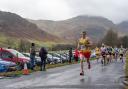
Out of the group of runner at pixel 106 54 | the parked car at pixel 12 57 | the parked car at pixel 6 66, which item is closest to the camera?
the parked car at pixel 6 66

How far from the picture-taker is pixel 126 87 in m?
16.5

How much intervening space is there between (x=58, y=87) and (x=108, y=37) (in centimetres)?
17882

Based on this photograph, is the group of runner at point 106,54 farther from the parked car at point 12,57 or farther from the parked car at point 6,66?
the parked car at point 6,66

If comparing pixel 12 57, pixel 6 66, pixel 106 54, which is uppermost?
pixel 106 54

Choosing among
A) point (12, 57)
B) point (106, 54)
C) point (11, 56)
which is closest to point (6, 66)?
point (12, 57)

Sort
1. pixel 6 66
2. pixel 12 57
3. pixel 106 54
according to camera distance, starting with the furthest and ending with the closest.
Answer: pixel 106 54
pixel 12 57
pixel 6 66

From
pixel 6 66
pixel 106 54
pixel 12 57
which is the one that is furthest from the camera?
pixel 106 54

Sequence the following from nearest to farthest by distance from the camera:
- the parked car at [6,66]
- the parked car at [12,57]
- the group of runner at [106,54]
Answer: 1. the parked car at [6,66]
2. the parked car at [12,57]
3. the group of runner at [106,54]

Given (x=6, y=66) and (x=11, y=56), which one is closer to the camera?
(x=6, y=66)

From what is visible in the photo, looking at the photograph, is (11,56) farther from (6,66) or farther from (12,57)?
(6,66)

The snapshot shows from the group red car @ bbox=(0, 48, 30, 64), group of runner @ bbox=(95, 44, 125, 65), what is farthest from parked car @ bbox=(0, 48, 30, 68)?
group of runner @ bbox=(95, 44, 125, 65)

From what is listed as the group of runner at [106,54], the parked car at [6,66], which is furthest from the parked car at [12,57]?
the group of runner at [106,54]

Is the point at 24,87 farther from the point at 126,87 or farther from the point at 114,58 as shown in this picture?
the point at 114,58

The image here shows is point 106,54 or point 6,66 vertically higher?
point 106,54
